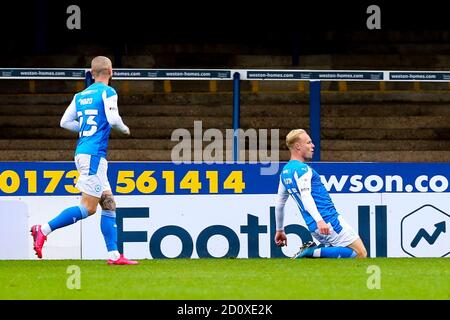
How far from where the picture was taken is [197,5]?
26188 millimetres

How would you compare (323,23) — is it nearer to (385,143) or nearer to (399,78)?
(385,143)

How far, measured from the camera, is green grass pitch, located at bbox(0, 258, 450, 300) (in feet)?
28.7

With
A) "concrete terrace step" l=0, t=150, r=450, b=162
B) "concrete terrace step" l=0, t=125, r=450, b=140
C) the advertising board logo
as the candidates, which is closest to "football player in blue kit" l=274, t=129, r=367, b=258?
the advertising board logo

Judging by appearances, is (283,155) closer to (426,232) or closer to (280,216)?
(426,232)

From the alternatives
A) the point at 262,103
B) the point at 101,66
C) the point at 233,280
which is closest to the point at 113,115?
the point at 101,66

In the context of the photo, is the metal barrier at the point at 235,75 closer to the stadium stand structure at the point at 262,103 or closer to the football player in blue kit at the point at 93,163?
the football player in blue kit at the point at 93,163

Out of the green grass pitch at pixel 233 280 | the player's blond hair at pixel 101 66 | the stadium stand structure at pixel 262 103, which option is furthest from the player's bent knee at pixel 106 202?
the stadium stand structure at pixel 262 103

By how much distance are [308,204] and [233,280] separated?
81.2 inches

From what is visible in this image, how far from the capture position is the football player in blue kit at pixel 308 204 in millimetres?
11789

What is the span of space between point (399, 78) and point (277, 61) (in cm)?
931

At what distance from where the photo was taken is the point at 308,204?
38.2 ft

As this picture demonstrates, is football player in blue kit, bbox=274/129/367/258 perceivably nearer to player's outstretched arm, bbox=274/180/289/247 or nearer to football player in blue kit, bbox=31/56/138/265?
player's outstretched arm, bbox=274/180/289/247
